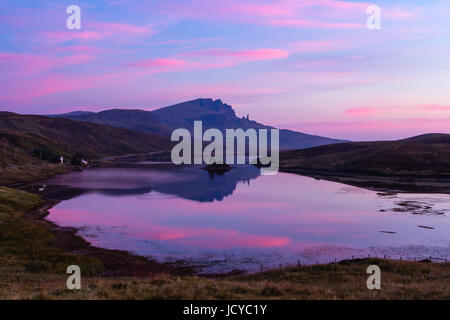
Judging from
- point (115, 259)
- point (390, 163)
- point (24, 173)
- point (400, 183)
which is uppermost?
point (390, 163)

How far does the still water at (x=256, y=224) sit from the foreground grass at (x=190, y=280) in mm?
6455

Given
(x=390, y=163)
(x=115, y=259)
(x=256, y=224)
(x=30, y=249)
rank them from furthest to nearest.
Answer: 1. (x=390, y=163)
2. (x=256, y=224)
3. (x=30, y=249)
4. (x=115, y=259)

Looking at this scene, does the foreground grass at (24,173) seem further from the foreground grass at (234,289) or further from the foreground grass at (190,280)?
the foreground grass at (234,289)

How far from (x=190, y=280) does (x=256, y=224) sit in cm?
3453

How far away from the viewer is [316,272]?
30391 mm

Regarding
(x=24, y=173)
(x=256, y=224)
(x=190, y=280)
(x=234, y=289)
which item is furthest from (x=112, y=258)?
(x=24, y=173)

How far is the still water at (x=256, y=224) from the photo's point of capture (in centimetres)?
4144

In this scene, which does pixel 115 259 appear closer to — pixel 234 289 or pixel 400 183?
pixel 234 289

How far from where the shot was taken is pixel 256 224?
57.2 m

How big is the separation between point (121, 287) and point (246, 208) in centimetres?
5262

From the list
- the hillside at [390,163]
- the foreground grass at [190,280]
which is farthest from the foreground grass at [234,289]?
the hillside at [390,163]
